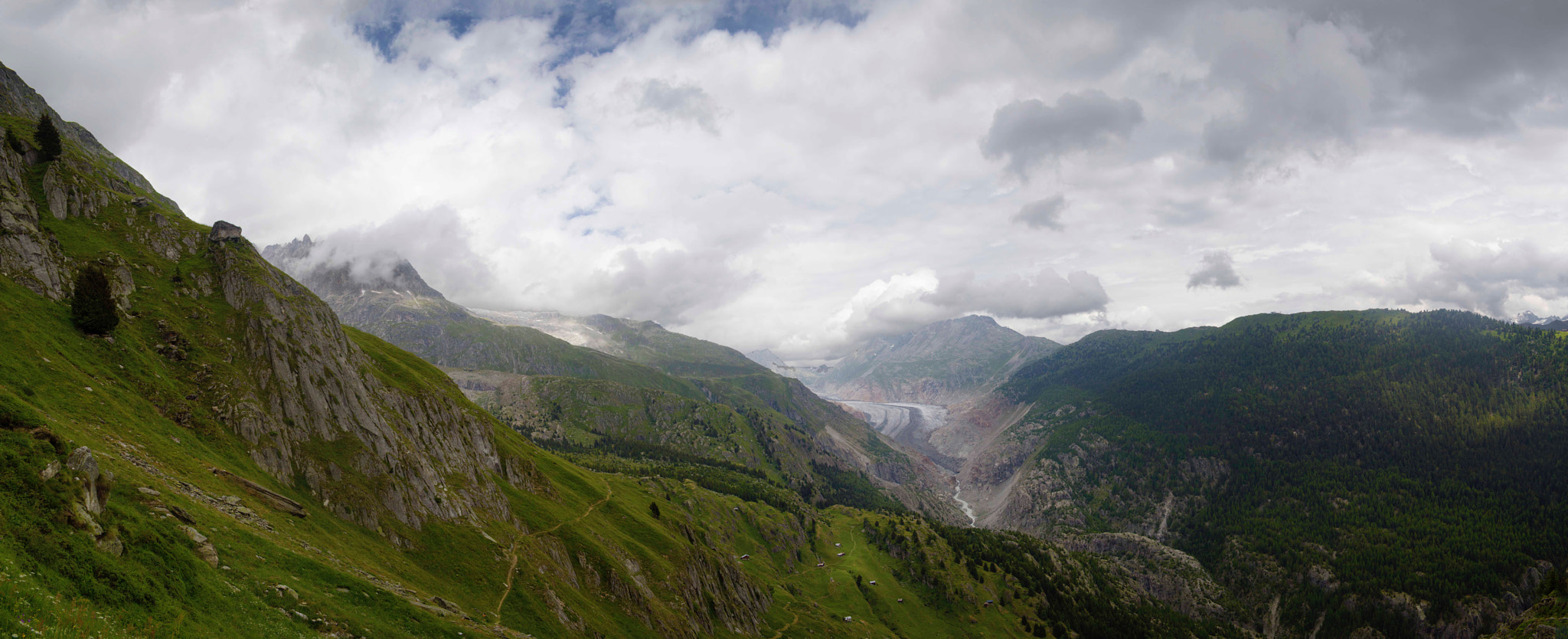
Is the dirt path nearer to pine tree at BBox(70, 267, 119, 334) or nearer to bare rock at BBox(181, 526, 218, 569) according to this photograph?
bare rock at BBox(181, 526, 218, 569)

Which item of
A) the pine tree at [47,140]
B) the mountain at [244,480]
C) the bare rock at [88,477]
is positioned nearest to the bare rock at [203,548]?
the mountain at [244,480]

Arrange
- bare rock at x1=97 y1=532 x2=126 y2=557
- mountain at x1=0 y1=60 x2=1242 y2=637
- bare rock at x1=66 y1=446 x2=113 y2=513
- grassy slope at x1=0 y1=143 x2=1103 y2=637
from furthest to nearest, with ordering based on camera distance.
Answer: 1. bare rock at x1=66 y1=446 x2=113 y2=513
2. mountain at x1=0 y1=60 x2=1242 y2=637
3. bare rock at x1=97 y1=532 x2=126 y2=557
4. grassy slope at x1=0 y1=143 x2=1103 y2=637

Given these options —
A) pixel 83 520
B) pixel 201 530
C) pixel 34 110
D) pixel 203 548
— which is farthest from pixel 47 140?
pixel 34 110

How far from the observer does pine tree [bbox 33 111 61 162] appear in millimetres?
84312

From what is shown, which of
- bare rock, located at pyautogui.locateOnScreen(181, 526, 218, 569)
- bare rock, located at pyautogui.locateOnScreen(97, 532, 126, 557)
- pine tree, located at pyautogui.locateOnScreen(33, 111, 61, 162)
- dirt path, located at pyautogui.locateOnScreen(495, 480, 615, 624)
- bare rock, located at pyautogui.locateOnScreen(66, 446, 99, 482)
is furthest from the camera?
pine tree, located at pyautogui.locateOnScreen(33, 111, 61, 162)

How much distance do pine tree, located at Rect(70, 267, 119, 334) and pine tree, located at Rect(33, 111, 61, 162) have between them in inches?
1676

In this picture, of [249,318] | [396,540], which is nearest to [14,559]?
[396,540]

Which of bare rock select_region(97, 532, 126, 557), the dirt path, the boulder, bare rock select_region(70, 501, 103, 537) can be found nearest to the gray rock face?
the boulder

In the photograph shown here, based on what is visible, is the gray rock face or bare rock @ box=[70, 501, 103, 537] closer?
bare rock @ box=[70, 501, 103, 537]

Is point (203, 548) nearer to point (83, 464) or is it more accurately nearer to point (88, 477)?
point (88, 477)

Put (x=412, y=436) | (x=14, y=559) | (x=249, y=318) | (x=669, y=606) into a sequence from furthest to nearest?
(x=669, y=606) → (x=412, y=436) → (x=249, y=318) → (x=14, y=559)

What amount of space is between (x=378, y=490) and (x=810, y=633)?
103732 millimetres

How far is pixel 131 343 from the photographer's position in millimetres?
62688

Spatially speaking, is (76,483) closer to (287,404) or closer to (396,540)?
(396,540)
